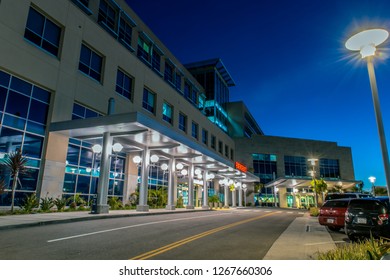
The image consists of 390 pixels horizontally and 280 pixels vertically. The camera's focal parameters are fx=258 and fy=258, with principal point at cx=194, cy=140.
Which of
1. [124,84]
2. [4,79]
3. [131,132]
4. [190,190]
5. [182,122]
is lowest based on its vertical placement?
[190,190]

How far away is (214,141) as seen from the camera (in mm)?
48000

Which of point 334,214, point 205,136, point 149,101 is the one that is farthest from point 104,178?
point 205,136

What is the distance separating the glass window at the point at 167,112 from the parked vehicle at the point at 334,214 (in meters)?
21.9

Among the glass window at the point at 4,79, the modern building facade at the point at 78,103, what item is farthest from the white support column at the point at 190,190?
the glass window at the point at 4,79

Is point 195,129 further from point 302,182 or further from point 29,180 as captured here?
point 29,180

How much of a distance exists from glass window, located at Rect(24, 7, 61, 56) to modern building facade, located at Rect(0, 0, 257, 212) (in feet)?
0.21

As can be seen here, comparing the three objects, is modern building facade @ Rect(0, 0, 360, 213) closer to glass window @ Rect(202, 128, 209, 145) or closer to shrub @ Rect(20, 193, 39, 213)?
shrub @ Rect(20, 193, 39, 213)

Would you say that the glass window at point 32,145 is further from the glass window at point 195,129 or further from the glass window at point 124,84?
the glass window at point 195,129

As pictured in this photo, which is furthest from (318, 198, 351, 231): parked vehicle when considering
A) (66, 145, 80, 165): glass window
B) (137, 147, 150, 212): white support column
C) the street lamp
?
(66, 145, 80, 165): glass window

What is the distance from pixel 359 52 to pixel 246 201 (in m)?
55.1

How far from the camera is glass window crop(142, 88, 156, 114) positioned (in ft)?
92.6

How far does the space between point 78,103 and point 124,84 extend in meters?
6.51

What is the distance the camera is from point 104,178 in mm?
17062
